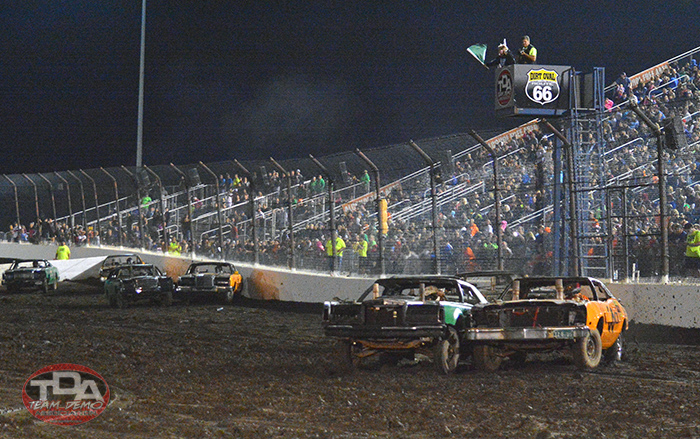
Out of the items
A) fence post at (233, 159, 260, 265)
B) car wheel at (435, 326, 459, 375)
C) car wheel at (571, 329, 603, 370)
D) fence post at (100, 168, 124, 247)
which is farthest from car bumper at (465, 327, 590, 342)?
fence post at (100, 168, 124, 247)

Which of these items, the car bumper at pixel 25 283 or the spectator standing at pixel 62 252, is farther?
the spectator standing at pixel 62 252

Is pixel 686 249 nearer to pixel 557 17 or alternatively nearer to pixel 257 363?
pixel 257 363

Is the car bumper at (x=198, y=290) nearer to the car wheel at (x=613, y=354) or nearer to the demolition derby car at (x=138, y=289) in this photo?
the demolition derby car at (x=138, y=289)

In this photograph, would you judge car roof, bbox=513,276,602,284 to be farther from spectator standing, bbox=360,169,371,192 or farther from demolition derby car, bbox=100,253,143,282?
demolition derby car, bbox=100,253,143,282

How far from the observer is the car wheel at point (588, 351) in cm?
1079

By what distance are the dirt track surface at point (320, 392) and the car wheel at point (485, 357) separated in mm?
190

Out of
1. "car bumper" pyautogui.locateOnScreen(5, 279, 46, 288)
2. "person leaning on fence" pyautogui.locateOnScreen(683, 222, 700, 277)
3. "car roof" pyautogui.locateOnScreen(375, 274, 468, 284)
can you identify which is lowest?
"car bumper" pyautogui.locateOnScreen(5, 279, 46, 288)

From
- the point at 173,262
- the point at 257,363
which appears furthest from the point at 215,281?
the point at 257,363

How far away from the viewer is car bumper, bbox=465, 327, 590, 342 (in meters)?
10.6

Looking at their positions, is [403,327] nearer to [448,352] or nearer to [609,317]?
[448,352]

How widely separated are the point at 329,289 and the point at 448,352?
9.76m

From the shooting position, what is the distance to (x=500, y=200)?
1664 centimetres

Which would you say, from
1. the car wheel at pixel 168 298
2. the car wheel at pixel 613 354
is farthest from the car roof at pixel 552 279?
the car wheel at pixel 168 298

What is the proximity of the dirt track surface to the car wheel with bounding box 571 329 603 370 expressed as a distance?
6.5 inches
